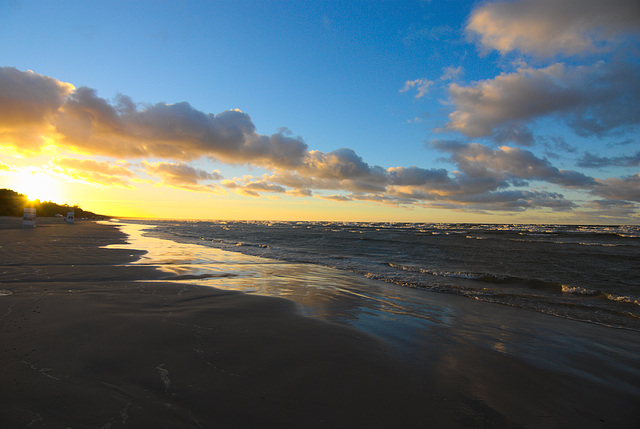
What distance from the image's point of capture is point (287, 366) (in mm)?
3639

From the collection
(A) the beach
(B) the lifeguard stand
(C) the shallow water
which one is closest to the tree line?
(B) the lifeguard stand

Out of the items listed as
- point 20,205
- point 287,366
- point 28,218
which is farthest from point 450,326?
point 20,205

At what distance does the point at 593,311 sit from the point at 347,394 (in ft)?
29.3

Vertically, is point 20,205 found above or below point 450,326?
above

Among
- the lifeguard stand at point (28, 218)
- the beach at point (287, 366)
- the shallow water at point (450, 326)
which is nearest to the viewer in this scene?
the beach at point (287, 366)

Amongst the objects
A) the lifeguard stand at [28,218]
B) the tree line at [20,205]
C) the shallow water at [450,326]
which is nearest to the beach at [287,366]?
the shallow water at [450,326]

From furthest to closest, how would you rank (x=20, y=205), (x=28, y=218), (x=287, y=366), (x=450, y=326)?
(x=20, y=205) → (x=28, y=218) → (x=450, y=326) → (x=287, y=366)

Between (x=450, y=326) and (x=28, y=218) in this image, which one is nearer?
(x=450, y=326)

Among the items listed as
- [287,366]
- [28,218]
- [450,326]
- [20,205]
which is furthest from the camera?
[20,205]

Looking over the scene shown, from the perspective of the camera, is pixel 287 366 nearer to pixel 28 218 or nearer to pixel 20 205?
pixel 28 218

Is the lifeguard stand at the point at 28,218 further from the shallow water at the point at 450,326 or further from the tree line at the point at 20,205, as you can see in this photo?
the tree line at the point at 20,205

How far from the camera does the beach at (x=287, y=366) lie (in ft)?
8.80

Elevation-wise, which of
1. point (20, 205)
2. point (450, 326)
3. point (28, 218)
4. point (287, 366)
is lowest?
point (450, 326)

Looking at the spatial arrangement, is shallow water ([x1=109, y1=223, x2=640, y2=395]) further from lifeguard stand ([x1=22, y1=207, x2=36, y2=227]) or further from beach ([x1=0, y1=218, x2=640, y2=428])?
lifeguard stand ([x1=22, y1=207, x2=36, y2=227])
